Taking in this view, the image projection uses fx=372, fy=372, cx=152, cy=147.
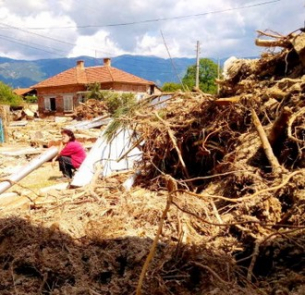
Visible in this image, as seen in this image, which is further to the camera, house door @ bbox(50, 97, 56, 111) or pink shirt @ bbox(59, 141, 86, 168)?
house door @ bbox(50, 97, 56, 111)

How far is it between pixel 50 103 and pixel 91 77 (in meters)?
4.87

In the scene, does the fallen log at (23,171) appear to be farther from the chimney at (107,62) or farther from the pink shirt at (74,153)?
the chimney at (107,62)

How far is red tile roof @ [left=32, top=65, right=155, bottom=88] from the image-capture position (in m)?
32.4

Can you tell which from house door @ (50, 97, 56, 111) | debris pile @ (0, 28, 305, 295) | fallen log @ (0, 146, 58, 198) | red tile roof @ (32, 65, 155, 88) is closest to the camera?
debris pile @ (0, 28, 305, 295)

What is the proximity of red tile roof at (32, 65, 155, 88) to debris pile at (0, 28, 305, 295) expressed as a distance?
2770 centimetres

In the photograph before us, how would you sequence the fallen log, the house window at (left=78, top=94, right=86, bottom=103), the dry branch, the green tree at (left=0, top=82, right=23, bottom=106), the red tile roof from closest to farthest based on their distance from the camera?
the dry branch < the fallen log < the house window at (left=78, top=94, right=86, bottom=103) < the red tile roof < the green tree at (left=0, top=82, right=23, bottom=106)

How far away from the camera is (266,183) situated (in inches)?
133

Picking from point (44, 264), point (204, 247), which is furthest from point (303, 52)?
point (44, 264)

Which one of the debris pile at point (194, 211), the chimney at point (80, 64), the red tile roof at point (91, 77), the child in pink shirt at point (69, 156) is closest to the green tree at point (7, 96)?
the red tile roof at point (91, 77)

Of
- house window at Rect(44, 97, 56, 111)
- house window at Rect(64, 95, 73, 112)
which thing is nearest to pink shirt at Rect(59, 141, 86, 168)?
house window at Rect(64, 95, 73, 112)

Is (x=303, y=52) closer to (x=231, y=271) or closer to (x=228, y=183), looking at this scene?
(x=228, y=183)

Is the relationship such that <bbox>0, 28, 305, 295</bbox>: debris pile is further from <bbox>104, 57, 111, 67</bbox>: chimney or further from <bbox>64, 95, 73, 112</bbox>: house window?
<bbox>104, 57, 111, 67</bbox>: chimney

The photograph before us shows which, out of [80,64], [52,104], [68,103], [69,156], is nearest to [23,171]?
[69,156]

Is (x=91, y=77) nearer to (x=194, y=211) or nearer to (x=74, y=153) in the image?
(x=74, y=153)
